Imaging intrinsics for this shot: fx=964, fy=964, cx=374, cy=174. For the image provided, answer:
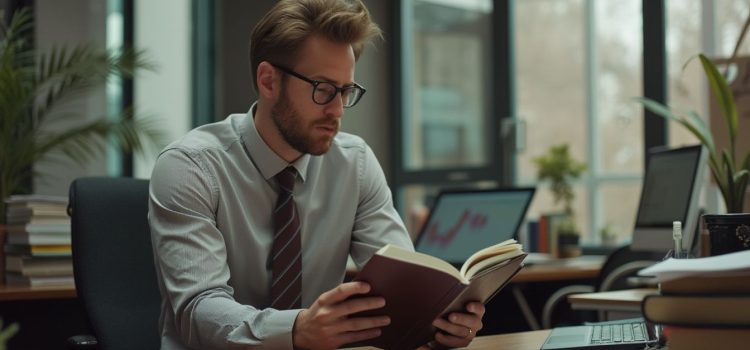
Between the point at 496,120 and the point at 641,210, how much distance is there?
8.18ft

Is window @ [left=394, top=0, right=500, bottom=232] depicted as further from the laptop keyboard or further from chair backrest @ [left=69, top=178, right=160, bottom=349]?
the laptop keyboard

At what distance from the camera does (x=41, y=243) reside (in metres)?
2.83

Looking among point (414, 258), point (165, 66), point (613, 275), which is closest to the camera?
point (414, 258)

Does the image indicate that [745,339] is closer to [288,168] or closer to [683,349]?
[683,349]

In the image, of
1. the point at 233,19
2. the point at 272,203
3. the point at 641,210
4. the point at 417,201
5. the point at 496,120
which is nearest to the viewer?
the point at 272,203

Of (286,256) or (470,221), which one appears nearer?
(286,256)

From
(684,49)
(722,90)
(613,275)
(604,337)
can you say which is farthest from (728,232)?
(684,49)

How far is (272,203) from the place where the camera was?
195 cm

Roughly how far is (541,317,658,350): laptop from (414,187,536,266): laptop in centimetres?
153

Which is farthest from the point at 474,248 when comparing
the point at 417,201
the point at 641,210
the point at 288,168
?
the point at 417,201

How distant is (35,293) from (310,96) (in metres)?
1.15

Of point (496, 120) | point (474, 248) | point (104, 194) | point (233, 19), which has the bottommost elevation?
point (474, 248)

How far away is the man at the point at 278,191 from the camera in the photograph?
5.68 feet

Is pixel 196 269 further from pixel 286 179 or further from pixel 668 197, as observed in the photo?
pixel 668 197
